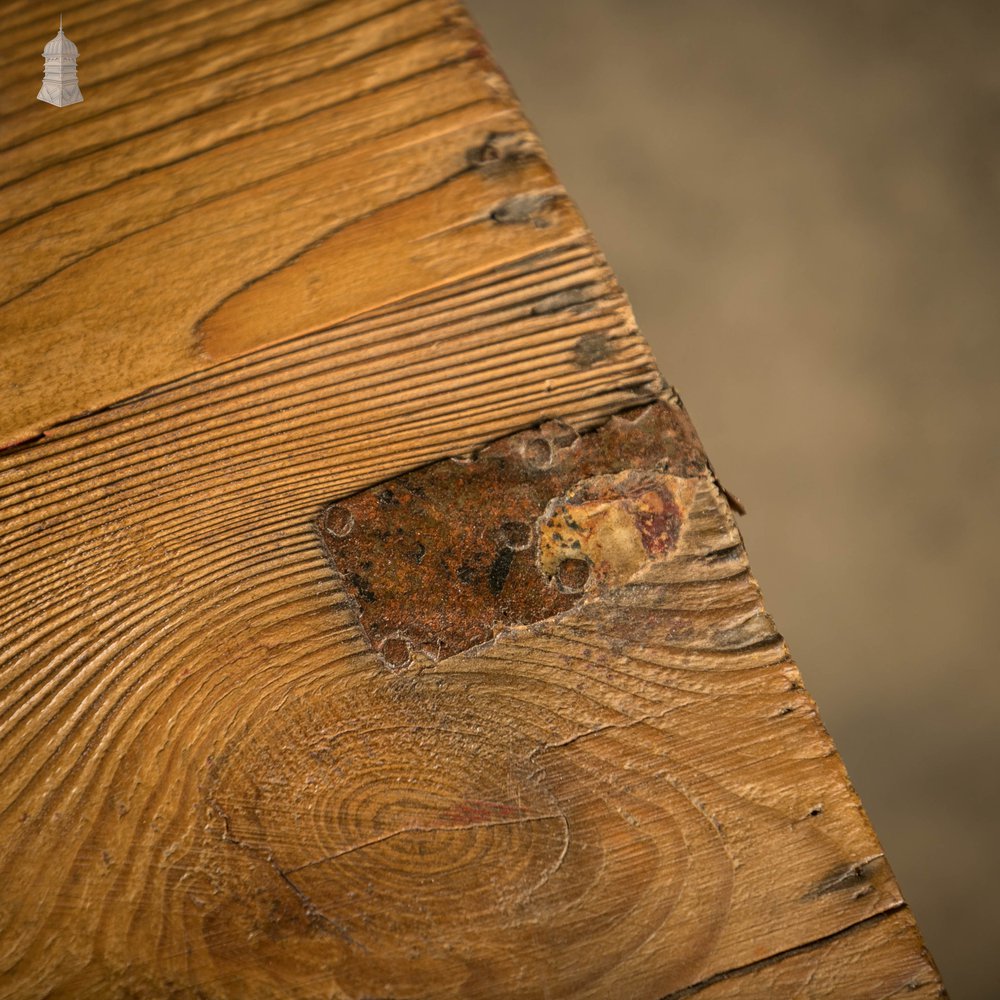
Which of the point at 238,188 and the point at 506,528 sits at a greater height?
the point at 238,188

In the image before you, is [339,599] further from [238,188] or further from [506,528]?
[238,188]

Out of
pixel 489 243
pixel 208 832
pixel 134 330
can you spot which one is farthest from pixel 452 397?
pixel 208 832

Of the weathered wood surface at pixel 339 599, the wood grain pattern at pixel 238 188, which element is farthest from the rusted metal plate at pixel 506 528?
the wood grain pattern at pixel 238 188

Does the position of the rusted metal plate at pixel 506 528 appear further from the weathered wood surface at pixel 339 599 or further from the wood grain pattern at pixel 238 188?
the wood grain pattern at pixel 238 188

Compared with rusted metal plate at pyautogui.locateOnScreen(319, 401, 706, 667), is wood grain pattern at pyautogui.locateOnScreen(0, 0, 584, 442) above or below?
above

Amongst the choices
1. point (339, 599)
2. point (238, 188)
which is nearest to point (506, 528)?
point (339, 599)

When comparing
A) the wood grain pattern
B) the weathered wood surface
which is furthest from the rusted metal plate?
the wood grain pattern

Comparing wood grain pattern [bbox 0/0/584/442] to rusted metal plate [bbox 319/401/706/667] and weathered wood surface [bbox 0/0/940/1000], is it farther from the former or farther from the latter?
rusted metal plate [bbox 319/401/706/667]
